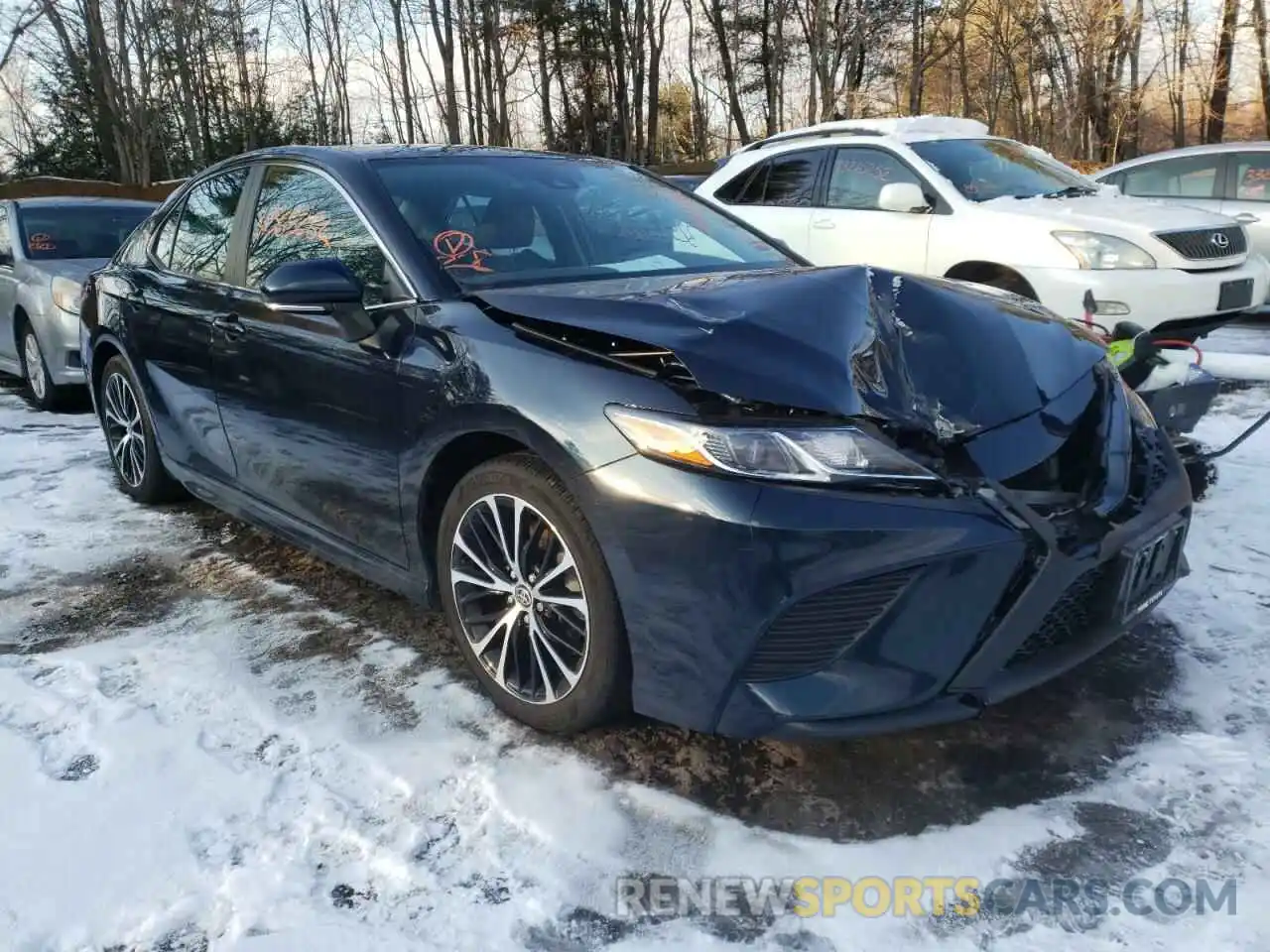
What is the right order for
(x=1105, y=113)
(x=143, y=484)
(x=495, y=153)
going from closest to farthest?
(x=495, y=153) → (x=143, y=484) → (x=1105, y=113)

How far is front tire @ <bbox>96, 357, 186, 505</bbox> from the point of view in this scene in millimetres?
4469

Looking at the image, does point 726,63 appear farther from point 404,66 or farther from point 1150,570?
point 1150,570

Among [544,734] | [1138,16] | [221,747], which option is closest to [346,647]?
[221,747]

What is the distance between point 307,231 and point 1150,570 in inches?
107

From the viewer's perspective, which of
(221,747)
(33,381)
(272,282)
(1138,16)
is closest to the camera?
(221,747)

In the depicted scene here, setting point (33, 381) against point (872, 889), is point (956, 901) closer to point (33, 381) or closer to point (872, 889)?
point (872, 889)

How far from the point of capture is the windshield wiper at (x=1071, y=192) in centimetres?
679

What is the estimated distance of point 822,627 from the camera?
2.04 m

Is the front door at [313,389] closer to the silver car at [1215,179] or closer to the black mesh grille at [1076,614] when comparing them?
the black mesh grille at [1076,614]

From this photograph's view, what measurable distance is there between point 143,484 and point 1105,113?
101 feet

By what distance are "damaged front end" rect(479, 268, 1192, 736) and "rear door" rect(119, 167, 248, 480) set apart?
1687mm

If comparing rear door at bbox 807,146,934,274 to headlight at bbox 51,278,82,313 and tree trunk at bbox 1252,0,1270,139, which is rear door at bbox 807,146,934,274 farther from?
tree trunk at bbox 1252,0,1270,139

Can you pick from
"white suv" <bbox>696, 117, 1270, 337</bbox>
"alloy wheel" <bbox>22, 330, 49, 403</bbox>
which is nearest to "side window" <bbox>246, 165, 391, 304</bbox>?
"white suv" <bbox>696, 117, 1270, 337</bbox>

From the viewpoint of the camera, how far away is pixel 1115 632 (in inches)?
91.9
